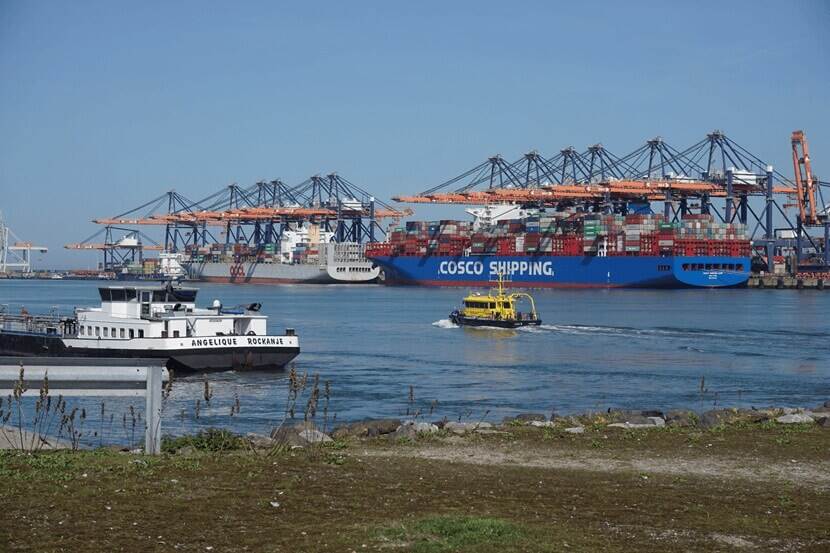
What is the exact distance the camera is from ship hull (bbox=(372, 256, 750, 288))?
112m

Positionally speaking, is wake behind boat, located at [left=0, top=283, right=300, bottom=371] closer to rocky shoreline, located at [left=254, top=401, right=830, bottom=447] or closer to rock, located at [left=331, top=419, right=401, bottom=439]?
rocky shoreline, located at [left=254, top=401, right=830, bottom=447]

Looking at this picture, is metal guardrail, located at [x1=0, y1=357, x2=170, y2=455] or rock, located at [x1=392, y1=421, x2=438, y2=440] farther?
rock, located at [x1=392, y1=421, x2=438, y2=440]

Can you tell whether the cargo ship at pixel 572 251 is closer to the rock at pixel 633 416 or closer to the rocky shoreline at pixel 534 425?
the rock at pixel 633 416

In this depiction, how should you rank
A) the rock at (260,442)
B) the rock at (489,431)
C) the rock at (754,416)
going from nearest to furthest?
the rock at (260,442)
the rock at (489,431)
the rock at (754,416)

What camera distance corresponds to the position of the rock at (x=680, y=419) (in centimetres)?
1661

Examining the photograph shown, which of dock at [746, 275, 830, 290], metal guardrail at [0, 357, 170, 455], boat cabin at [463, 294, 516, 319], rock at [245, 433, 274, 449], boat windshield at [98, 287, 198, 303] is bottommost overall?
rock at [245, 433, 274, 449]

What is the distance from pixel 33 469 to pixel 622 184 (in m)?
112

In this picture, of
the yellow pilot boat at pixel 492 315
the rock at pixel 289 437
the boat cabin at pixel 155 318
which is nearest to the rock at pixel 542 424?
the rock at pixel 289 437

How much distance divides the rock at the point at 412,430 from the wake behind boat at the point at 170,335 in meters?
16.6

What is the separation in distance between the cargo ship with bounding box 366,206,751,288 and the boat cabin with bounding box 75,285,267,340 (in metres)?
84.0

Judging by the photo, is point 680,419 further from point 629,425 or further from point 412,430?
point 412,430

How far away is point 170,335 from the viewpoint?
3203cm

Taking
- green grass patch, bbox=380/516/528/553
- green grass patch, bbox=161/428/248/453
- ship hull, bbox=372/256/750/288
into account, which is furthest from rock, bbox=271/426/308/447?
ship hull, bbox=372/256/750/288

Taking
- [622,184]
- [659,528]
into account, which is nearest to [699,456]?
[659,528]
